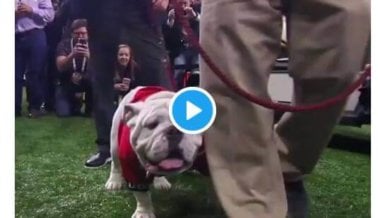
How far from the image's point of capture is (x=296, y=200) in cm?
115

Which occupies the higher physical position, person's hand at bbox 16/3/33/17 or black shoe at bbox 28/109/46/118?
person's hand at bbox 16/3/33/17

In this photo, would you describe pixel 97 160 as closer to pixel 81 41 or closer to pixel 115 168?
pixel 115 168

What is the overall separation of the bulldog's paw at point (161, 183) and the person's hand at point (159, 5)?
0.90ft

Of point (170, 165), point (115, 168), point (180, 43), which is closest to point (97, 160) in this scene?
point (115, 168)

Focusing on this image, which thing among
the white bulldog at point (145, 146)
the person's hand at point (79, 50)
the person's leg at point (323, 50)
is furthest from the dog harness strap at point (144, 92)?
the person's leg at point (323, 50)

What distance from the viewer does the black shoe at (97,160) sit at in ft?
3.73

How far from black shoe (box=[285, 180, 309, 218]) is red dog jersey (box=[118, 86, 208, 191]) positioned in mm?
152

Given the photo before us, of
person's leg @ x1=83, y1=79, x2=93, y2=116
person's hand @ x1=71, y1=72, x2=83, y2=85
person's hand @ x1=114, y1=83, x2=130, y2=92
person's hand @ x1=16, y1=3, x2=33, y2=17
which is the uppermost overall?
person's hand @ x1=16, y1=3, x2=33, y2=17

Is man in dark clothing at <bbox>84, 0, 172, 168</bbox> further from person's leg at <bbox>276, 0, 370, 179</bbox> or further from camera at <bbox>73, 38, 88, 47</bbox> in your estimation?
person's leg at <bbox>276, 0, 370, 179</bbox>

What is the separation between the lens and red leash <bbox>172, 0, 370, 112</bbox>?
41.8 inches

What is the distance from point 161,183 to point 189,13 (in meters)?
0.28

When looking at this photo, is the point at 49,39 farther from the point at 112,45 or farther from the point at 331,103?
the point at 331,103

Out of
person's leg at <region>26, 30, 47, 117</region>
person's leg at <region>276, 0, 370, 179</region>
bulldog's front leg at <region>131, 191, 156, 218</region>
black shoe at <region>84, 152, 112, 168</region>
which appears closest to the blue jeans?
person's leg at <region>26, 30, 47, 117</region>
